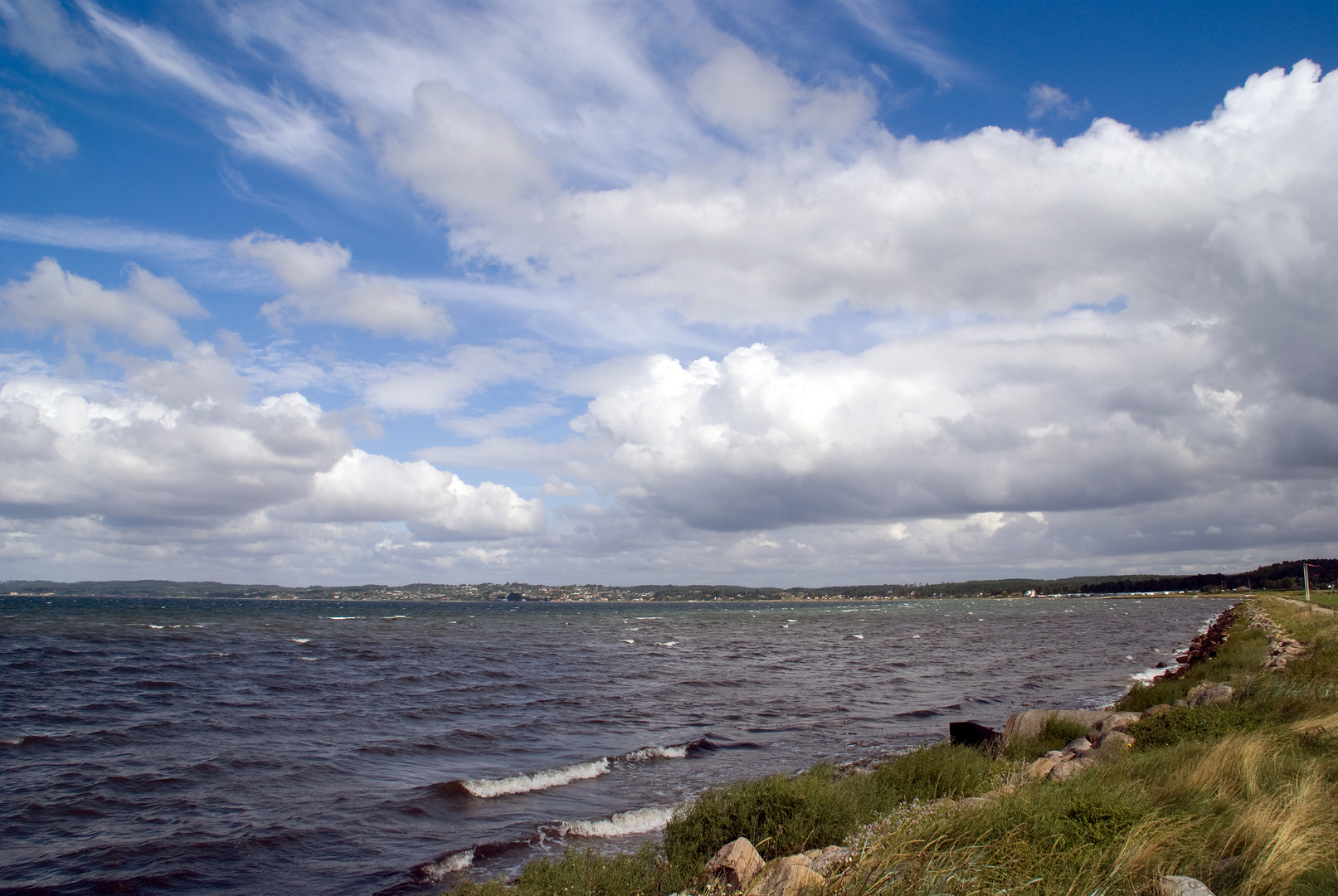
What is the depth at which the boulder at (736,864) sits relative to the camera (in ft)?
27.2

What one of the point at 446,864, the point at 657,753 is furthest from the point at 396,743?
the point at 446,864

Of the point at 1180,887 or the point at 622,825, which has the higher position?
the point at 1180,887

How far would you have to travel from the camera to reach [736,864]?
27.8ft

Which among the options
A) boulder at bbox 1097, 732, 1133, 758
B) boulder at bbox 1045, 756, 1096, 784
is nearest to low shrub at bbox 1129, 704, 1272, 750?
boulder at bbox 1097, 732, 1133, 758

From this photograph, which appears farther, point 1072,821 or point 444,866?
point 444,866

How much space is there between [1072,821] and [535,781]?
1277 centimetres

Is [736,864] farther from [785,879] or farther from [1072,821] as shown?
[1072,821]

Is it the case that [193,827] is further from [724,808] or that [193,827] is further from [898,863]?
[898,863]

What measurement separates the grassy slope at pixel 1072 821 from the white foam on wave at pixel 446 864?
277cm

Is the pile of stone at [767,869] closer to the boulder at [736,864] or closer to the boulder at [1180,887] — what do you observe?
the boulder at [736,864]

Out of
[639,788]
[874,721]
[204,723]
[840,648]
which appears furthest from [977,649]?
[204,723]

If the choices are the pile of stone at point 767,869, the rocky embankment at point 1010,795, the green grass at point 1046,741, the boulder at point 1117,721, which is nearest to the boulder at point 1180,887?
the rocky embankment at point 1010,795

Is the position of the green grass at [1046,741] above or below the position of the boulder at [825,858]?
below

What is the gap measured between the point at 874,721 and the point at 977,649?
34234 millimetres
